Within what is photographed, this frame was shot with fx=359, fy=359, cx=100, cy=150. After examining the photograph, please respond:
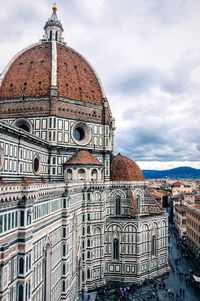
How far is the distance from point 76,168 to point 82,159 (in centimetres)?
118

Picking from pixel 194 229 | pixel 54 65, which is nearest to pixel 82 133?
pixel 54 65

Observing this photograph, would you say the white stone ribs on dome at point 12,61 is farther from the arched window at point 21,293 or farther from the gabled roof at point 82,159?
the arched window at point 21,293

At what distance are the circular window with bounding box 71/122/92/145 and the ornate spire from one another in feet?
42.2

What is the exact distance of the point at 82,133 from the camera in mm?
42719

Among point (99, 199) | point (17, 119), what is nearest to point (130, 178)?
point (99, 199)

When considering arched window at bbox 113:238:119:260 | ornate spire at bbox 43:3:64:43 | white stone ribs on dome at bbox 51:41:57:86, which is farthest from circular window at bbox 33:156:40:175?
ornate spire at bbox 43:3:64:43

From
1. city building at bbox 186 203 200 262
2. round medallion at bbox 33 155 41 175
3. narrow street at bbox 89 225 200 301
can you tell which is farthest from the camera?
city building at bbox 186 203 200 262

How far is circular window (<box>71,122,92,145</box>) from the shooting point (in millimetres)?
41812

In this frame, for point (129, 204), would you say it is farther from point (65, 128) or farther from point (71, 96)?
point (71, 96)

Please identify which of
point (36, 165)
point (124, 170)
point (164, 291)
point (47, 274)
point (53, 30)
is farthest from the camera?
point (53, 30)

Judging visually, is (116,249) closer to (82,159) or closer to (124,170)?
(124,170)

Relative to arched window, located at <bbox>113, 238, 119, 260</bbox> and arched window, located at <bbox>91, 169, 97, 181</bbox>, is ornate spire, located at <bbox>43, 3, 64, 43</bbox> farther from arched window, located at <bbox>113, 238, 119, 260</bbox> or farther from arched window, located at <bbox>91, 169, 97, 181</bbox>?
arched window, located at <bbox>113, 238, 119, 260</bbox>

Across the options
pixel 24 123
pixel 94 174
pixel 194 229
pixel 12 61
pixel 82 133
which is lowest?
pixel 194 229

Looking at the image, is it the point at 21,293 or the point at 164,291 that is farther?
the point at 164,291
